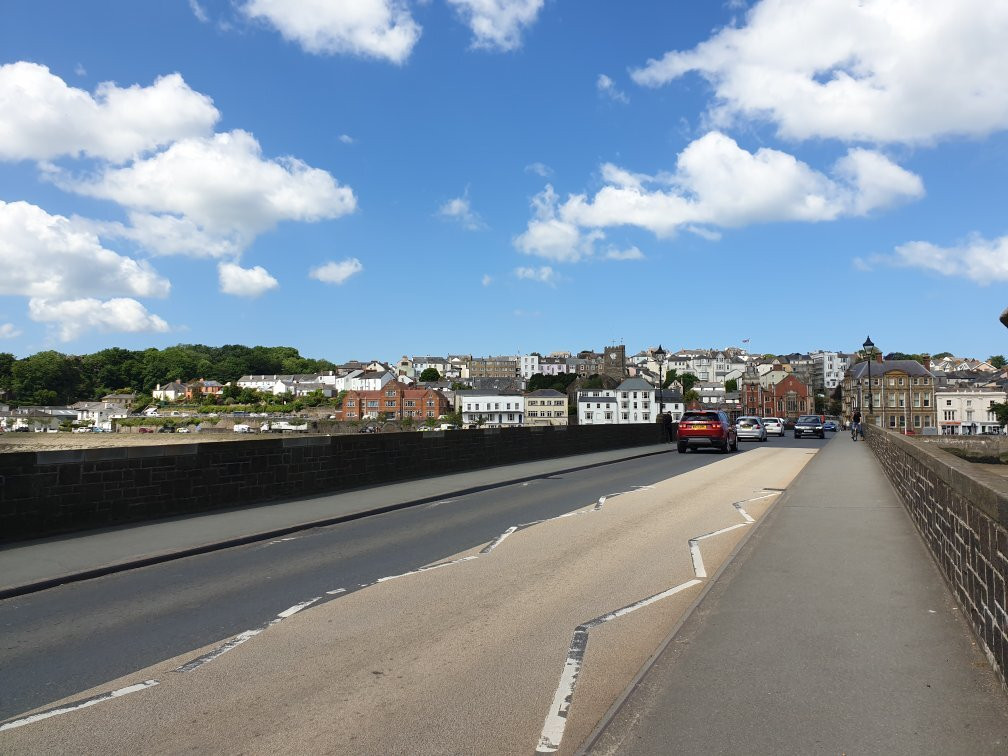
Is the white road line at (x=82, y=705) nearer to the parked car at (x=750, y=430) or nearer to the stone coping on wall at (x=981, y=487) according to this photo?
the stone coping on wall at (x=981, y=487)

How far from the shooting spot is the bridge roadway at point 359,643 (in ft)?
13.2

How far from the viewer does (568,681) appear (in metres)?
4.73

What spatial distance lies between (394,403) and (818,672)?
163 m

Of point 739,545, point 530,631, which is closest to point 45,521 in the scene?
point 530,631

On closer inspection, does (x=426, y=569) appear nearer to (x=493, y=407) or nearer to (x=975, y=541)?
(x=975, y=541)

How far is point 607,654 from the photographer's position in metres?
5.29

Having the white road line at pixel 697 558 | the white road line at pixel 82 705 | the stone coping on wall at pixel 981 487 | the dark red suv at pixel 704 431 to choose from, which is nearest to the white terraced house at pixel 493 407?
the dark red suv at pixel 704 431

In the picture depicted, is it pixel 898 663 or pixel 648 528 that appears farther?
pixel 648 528

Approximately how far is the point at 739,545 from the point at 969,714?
16.2 ft

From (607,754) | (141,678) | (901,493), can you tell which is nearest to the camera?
(607,754)

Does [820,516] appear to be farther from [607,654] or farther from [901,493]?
[607,654]

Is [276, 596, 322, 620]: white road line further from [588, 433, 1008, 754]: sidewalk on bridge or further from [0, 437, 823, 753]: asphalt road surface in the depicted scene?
[588, 433, 1008, 754]: sidewalk on bridge

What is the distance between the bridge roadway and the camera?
404 cm

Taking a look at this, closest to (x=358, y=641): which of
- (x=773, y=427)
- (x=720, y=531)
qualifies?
(x=720, y=531)
